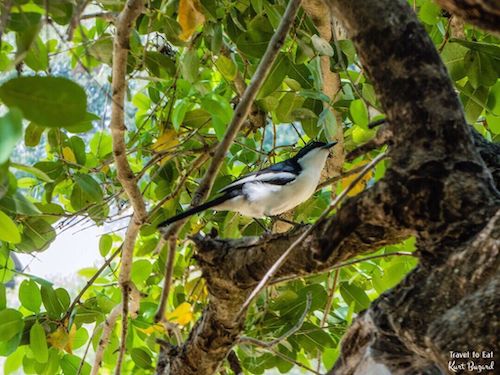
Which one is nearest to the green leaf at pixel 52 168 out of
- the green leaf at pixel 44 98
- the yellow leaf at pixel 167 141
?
the yellow leaf at pixel 167 141

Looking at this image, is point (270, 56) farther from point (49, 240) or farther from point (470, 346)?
point (49, 240)

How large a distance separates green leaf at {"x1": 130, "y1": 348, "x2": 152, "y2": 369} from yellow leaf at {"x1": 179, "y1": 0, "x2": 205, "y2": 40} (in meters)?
0.80

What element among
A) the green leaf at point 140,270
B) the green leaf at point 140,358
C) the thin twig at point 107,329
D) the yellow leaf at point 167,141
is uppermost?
the yellow leaf at point 167,141

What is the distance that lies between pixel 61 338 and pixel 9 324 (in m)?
0.12

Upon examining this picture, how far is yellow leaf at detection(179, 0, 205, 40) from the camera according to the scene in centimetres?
138

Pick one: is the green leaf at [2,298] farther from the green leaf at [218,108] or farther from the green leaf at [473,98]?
the green leaf at [473,98]

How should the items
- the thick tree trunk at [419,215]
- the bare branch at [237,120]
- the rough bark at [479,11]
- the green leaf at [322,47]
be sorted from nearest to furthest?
the rough bark at [479,11], the thick tree trunk at [419,215], the bare branch at [237,120], the green leaf at [322,47]

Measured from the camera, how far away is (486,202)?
2.73 ft

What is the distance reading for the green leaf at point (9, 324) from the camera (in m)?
1.47

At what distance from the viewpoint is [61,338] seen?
1.54 metres

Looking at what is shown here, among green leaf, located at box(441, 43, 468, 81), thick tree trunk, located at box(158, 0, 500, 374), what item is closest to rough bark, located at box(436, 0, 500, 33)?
thick tree trunk, located at box(158, 0, 500, 374)

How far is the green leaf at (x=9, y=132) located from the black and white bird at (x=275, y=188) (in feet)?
3.63

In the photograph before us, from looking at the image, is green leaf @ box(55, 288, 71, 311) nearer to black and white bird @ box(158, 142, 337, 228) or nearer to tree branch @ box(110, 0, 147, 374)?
tree branch @ box(110, 0, 147, 374)

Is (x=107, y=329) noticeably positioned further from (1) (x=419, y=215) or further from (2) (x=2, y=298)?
(1) (x=419, y=215)
